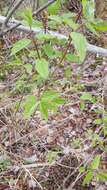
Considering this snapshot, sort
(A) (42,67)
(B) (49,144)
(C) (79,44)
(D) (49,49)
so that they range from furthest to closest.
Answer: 1. (B) (49,144)
2. (D) (49,49)
3. (A) (42,67)
4. (C) (79,44)

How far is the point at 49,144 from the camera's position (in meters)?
3.79

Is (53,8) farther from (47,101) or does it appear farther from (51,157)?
(51,157)

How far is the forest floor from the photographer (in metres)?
3.29

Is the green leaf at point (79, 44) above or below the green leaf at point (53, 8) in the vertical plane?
below

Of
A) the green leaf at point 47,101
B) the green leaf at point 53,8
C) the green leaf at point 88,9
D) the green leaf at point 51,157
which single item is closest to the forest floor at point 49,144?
the green leaf at point 51,157

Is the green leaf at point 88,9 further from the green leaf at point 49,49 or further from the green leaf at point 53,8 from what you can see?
the green leaf at point 49,49

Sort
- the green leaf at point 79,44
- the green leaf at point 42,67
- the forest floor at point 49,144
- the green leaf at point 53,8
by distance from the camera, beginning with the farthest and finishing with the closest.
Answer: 1. the forest floor at point 49,144
2. the green leaf at point 53,8
3. the green leaf at point 42,67
4. the green leaf at point 79,44

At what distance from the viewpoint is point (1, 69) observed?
181 inches

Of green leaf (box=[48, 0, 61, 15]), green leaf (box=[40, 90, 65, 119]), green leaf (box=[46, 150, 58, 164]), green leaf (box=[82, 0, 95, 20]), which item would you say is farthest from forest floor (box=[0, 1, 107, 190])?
green leaf (box=[82, 0, 95, 20])

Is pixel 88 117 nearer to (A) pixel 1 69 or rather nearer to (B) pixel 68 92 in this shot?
(B) pixel 68 92

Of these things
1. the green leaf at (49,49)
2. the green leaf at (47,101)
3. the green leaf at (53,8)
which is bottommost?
the green leaf at (47,101)

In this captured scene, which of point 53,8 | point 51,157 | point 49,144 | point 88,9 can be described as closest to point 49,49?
point 53,8

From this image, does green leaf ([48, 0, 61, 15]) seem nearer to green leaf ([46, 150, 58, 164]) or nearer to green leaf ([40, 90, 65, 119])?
green leaf ([40, 90, 65, 119])

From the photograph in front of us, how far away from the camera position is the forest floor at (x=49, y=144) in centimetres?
329
